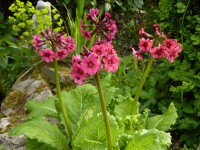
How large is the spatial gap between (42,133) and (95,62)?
101 cm

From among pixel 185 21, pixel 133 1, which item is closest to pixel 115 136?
pixel 185 21

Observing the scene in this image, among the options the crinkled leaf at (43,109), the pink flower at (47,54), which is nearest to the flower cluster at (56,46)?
the pink flower at (47,54)

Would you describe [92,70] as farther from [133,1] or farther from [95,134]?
[133,1]

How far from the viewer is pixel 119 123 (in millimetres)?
2691

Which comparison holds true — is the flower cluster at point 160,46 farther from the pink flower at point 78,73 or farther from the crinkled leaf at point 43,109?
the crinkled leaf at point 43,109

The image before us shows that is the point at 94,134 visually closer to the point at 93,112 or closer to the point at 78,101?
the point at 93,112

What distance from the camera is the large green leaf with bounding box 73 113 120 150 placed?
8.08 feet

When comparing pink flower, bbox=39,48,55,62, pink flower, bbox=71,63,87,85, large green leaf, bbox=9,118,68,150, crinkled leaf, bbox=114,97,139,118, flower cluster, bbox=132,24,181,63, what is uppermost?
flower cluster, bbox=132,24,181,63

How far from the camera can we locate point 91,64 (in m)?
1.91

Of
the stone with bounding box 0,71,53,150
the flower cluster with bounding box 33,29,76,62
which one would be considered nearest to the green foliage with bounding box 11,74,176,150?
the stone with bounding box 0,71,53,150

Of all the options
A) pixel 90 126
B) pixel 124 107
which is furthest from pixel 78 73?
pixel 124 107

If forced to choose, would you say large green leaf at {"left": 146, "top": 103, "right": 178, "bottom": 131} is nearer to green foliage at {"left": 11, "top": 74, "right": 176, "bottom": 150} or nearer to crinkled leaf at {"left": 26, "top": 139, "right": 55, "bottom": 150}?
green foliage at {"left": 11, "top": 74, "right": 176, "bottom": 150}

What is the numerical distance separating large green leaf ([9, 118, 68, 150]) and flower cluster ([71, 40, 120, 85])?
0.81m

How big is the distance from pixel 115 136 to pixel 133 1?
282cm
